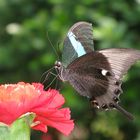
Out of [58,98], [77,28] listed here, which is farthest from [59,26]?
[58,98]

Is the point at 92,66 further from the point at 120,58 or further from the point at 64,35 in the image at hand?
the point at 64,35

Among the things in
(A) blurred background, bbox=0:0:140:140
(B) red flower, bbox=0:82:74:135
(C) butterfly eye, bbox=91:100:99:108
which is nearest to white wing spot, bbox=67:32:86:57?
(C) butterfly eye, bbox=91:100:99:108

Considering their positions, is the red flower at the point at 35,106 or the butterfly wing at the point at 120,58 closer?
the red flower at the point at 35,106

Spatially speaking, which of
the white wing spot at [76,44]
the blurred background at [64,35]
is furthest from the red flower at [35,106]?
the blurred background at [64,35]

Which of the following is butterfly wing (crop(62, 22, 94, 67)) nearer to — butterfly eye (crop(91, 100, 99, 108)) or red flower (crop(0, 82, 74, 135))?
butterfly eye (crop(91, 100, 99, 108))

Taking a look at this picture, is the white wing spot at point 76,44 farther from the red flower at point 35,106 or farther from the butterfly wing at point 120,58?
the red flower at point 35,106

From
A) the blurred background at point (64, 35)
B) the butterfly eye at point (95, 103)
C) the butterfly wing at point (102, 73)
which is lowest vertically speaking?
the blurred background at point (64, 35)

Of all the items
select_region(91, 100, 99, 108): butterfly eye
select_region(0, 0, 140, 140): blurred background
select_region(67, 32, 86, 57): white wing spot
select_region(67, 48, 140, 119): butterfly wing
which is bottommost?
select_region(0, 0, 140, 140): blurred background

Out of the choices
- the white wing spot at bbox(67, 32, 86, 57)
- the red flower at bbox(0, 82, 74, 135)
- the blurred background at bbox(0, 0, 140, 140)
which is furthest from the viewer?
the blurred background at bbox(0, 0, 140, 140)
